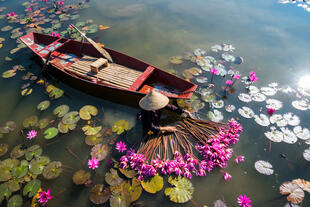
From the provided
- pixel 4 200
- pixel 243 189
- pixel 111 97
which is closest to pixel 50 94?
pixel 111 97

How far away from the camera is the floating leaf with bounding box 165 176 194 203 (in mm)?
4019

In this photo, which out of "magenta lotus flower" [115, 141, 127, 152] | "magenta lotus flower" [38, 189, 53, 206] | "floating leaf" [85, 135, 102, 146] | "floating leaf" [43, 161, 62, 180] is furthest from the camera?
"floating leaf" [85, 135, 102, 146]

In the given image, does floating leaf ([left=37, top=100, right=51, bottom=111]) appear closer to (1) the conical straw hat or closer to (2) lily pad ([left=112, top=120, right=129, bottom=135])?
(2) lily pad ([left=112, top=120, right=129, bottom=135])

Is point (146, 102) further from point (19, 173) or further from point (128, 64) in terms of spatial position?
point (19, 173)

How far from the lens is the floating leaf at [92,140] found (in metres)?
5.21

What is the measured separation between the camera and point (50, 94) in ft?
22.1

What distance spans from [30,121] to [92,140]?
2.55 meters

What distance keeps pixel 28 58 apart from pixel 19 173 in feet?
21.8

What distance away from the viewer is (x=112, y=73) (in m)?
6.85

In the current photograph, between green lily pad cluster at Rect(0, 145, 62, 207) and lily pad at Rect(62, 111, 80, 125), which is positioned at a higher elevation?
lily pad at Rect(62, 111, 80, 125)

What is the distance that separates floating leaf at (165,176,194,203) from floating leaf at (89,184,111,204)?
1542mm

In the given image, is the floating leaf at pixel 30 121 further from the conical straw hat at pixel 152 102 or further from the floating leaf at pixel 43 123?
the conical straw hat at pixel 152 102

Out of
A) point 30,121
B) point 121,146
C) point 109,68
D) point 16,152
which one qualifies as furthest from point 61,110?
point 121,146

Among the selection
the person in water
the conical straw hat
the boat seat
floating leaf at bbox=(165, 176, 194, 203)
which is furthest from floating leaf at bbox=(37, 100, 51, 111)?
floating leaf at bbox=(165, 176, 194, 203)
